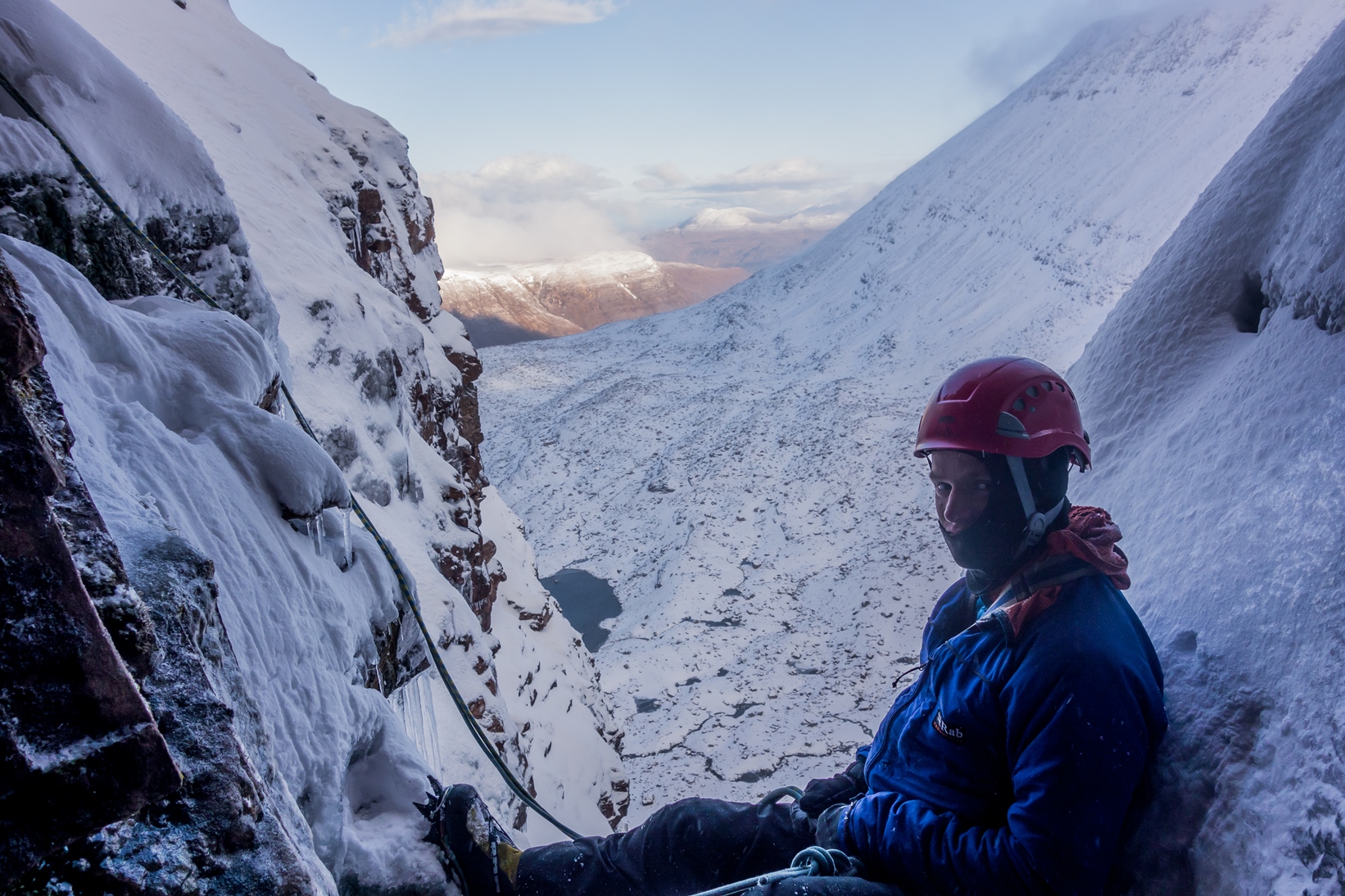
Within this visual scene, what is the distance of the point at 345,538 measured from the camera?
3.28 m

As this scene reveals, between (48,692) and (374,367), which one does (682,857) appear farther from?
(374,367)

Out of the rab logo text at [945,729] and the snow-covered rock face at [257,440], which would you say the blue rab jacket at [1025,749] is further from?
the snow-covered rock face at [257,440]

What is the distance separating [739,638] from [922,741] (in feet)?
50.7

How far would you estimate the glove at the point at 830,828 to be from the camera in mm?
2719

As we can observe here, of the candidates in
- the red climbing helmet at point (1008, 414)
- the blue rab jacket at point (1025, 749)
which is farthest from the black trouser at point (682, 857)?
the red climbing helmet at point (1008, 414)

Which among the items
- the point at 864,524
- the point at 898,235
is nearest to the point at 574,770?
the point at 864,524

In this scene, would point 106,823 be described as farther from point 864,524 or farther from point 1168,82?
point 1168,82

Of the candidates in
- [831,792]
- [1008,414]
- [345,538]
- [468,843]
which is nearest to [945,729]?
[831,792]

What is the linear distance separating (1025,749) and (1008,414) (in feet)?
4.19

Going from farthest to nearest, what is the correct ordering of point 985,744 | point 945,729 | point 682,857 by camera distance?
1. point 682,857
2. point 945,729
3. point 985,744

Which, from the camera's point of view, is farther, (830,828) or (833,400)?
(833,400)

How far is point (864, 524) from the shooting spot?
2092 cm

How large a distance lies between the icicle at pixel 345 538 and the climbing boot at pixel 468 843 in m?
1.10

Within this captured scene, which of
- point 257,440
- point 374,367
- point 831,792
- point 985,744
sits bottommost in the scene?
point 831,792
